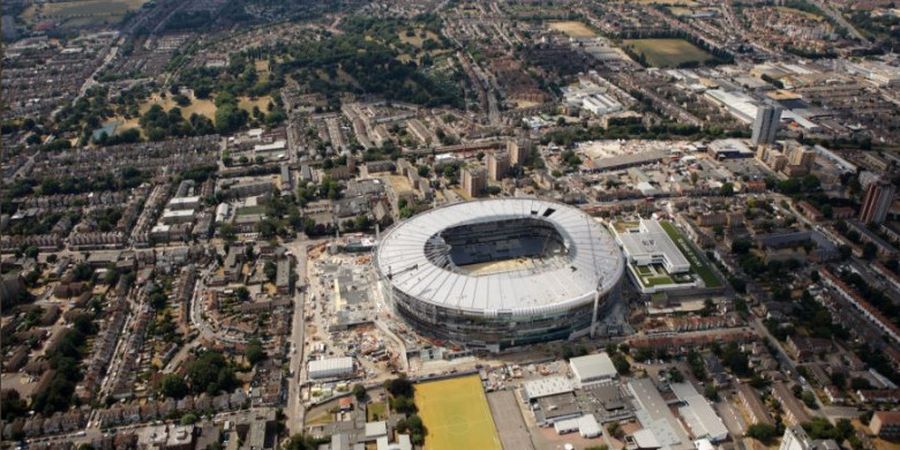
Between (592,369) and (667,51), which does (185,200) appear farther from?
(667,51)

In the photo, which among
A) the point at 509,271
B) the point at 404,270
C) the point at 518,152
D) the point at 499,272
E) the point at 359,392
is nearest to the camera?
the point at 359,392

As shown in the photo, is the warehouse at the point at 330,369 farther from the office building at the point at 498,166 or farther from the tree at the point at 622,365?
the office building at the point at 498,166


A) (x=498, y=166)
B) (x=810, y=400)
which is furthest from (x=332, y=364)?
(x=498, y=166)

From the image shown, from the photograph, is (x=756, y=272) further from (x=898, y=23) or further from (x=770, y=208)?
(x=898, y=23)

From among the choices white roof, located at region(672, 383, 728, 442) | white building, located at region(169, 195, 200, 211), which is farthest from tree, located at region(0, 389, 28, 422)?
white roof, located at region(672, 383, 728, 442)

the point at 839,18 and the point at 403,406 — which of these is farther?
the point at 839,18

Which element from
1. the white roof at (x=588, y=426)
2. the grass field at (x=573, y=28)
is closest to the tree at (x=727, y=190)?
the white roof at (x=588, y=426)

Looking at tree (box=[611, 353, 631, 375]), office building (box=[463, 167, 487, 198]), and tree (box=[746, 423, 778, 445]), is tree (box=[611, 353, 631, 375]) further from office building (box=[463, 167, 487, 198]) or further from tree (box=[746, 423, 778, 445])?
office building (box=[463, 167, 487, 198])
